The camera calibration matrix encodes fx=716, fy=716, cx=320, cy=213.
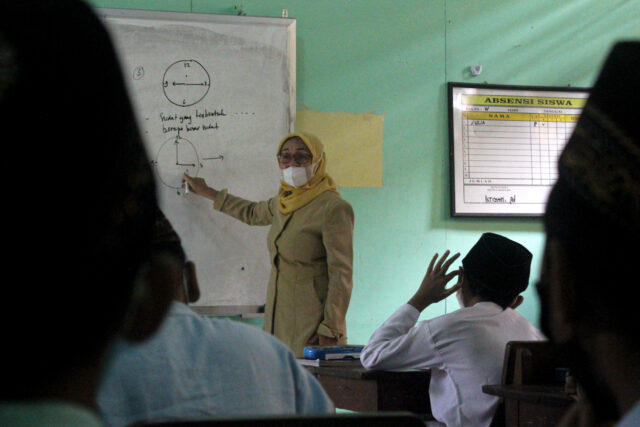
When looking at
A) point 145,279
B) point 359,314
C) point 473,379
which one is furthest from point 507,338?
point 145,279

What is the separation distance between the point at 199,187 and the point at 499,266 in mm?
1657

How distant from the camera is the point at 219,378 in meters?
0.56

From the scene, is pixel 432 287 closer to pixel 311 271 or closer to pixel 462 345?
pixel 462 345

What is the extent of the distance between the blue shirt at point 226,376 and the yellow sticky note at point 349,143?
8.54 feet

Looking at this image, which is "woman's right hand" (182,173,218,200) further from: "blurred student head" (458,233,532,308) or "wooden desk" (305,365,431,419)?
"blurred student head" (458,233,532,308)

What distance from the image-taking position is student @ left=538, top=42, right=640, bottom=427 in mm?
219

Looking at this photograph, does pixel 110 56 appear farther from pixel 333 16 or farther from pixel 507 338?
pixel 333 16

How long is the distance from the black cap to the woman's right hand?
55.9 inches

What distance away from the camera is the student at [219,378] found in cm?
48

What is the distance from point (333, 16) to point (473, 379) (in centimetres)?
194

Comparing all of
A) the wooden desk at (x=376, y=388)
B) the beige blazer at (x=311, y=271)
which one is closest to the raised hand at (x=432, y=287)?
the wooden desk at (x=376, y=388)

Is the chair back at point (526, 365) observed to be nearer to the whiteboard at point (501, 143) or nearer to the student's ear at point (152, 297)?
the student's ear at point (152, 297)

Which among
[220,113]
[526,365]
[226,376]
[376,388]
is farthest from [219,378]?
[220,113]

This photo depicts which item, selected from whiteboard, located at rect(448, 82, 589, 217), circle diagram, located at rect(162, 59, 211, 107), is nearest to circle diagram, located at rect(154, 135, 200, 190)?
circle diagram, located at rect(162, 59, 211, 107)
